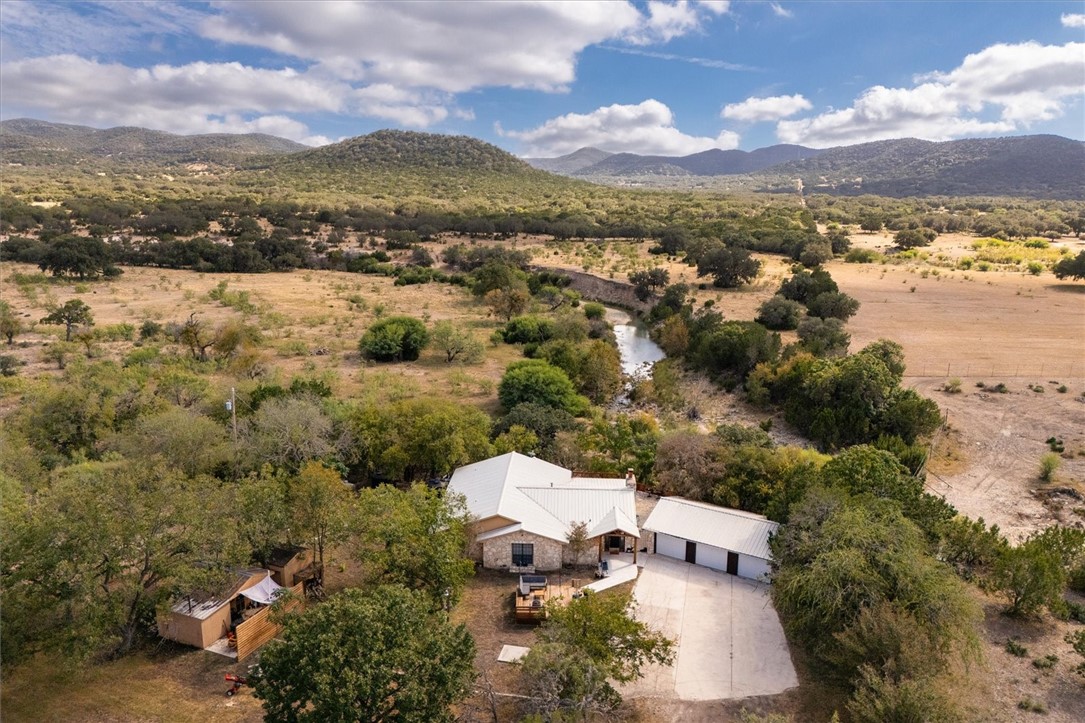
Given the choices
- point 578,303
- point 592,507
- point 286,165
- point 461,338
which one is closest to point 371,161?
point 286,165

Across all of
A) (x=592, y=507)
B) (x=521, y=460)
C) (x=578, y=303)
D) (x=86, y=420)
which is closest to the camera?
(x=592, y=507)

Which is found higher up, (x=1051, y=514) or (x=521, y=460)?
(x=521, y=460)

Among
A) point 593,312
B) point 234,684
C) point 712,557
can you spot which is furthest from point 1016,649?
point 593,312

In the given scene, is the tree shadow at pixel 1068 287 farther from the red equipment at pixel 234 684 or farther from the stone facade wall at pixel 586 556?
the red equipment at pixel 234 684

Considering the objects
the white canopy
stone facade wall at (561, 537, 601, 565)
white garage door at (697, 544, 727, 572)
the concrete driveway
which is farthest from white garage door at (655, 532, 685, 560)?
the white canopy

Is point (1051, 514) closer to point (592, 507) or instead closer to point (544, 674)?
point (592, 507)

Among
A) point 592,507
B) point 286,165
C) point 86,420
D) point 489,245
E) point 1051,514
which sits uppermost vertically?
point 286,165

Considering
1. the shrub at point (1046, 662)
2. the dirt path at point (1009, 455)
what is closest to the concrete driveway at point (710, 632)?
the shrub at point (1046, 662)

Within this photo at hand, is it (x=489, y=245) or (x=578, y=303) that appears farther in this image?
(x=489, y=245)
